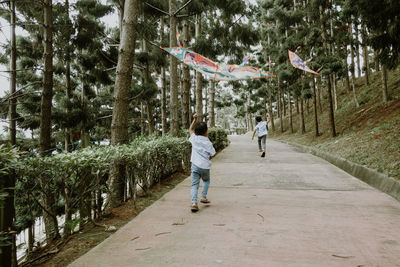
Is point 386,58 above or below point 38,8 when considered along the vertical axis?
below

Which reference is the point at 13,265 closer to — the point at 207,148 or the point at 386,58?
the point at 207,148

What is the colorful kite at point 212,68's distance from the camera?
762 cm

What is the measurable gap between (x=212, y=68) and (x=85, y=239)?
635 cm

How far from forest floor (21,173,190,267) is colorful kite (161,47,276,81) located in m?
4.54

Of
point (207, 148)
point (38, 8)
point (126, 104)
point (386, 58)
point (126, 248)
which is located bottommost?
point (126, 248)

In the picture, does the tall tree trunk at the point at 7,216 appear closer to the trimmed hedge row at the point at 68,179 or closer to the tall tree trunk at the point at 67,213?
the trimmed hedge row at the point at 68,179

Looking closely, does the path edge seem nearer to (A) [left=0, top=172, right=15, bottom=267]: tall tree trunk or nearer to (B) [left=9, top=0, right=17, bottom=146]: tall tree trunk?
(A) [left=0, top=172, right=15, bottom=267]: tall tree trunk

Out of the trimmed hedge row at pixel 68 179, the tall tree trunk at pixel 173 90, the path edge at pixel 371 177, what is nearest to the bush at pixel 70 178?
the trimmed hedge row at pixel 68 179

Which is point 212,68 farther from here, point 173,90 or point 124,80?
point 124,80

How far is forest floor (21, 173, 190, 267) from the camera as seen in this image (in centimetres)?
266

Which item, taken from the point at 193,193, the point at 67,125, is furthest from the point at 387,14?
the point at 67,125

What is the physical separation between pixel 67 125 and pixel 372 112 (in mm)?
14921

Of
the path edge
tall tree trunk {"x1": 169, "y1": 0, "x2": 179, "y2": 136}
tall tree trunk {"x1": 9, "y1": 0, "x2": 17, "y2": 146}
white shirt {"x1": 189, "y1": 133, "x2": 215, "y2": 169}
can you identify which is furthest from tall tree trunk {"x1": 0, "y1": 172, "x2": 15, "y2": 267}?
tall tree trunk {"x1": 9, "y1": 0, "x2": 17, "y2": 146}

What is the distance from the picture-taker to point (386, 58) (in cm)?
655
